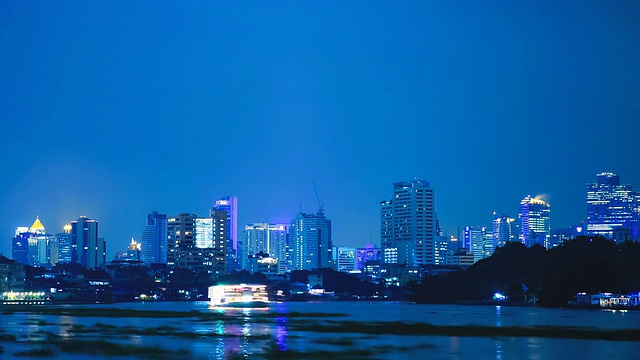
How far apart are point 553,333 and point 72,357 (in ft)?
128

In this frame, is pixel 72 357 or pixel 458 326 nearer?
pixel 72 357

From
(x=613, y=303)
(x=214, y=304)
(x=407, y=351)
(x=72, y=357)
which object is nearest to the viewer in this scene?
(x=72, y=357)

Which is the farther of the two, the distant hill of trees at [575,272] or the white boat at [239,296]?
the white boat at [239,296]

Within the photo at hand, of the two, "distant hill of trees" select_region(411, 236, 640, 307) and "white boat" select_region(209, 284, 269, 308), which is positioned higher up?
"distant hill of trees" select_region(411, 236, 640, 307)

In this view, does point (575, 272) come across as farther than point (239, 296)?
No

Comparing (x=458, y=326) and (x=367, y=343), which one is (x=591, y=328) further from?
(x=367, y=343)

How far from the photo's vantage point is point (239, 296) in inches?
6855

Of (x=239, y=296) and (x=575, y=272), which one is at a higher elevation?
(x=575, y=272)

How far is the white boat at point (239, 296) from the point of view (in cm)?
16888

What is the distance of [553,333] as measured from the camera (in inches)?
3091

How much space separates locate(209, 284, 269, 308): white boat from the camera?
6649 inches

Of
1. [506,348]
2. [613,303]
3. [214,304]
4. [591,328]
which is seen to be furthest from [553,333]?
[214,304]

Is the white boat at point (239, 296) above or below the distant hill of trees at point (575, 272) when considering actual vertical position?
below

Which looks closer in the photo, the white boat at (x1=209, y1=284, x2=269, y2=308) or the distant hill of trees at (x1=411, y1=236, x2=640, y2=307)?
the distant hill of trees at (x1=411, y1=236, x2=640, y2=307)
